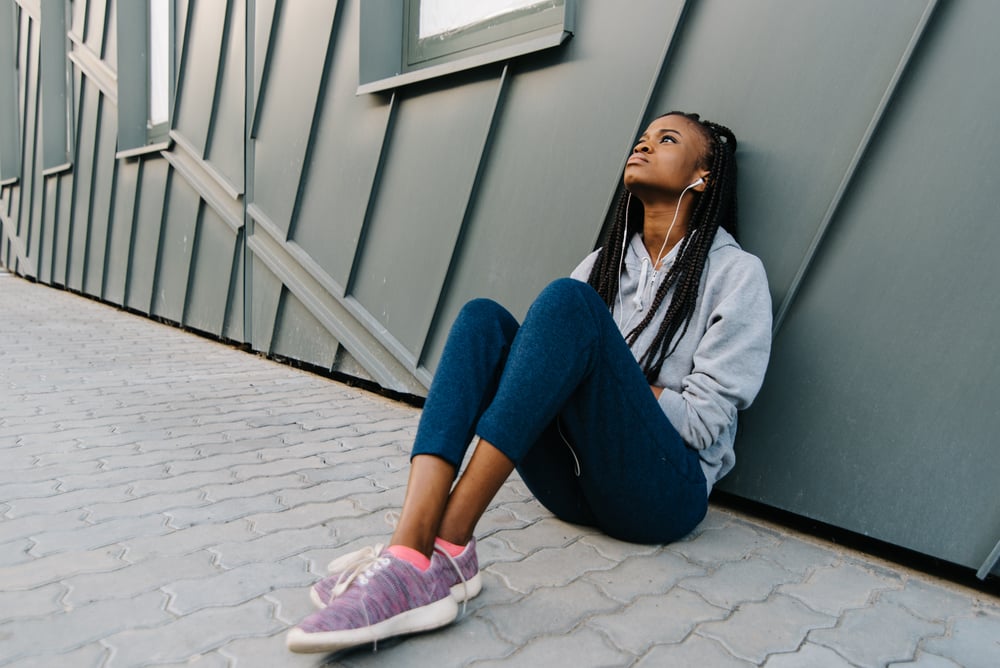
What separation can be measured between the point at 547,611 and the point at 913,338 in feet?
4.29

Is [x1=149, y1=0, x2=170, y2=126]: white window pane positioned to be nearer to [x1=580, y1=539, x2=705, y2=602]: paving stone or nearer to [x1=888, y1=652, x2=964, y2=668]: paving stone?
[x1=580, y1=539, x2=705, y2=602]: paving stone

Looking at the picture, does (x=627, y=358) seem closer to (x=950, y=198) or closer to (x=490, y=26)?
(x=950, y=198)

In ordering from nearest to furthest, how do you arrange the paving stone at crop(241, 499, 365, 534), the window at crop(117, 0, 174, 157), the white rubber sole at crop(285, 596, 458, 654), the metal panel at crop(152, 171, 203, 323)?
the white rubber sole at crop(285, 596, 458, 654)
the paving stone at crop(241, 499, 365, 534)
the metal panel at crop(152, 171, 203, 323)
the window at crop(117, 0, 174, 157)

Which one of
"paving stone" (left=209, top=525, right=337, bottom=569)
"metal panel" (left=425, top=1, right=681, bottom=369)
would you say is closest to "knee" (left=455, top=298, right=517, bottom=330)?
"paving stone" (left=209, top=525, right=337, bottom=569)

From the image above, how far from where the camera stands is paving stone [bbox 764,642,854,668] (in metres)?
1.40

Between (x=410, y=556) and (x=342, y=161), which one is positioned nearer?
(x=410, y=556)

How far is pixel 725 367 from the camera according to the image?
1789 mm

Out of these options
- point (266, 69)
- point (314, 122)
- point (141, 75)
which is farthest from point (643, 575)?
point (141, 75)

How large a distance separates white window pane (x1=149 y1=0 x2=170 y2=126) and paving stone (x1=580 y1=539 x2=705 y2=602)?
713cm

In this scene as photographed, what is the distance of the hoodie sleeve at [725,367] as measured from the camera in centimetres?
176

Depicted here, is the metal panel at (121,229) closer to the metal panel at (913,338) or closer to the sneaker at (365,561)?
the sneaker at (365,561)

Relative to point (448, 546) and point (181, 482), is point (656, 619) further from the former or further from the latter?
point (181, 482)

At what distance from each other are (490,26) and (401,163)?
889mm

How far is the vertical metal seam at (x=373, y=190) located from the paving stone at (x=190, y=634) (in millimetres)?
2900
